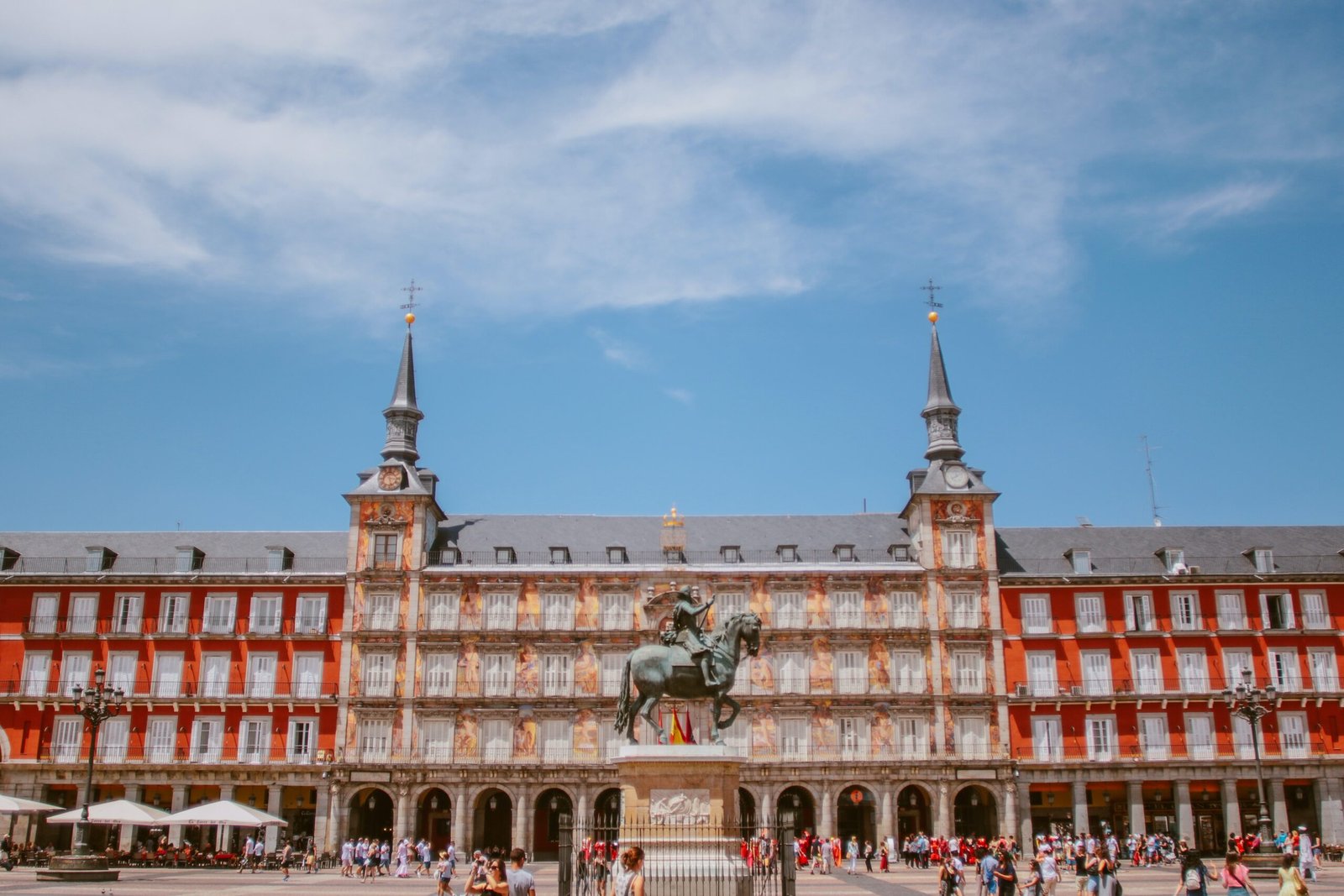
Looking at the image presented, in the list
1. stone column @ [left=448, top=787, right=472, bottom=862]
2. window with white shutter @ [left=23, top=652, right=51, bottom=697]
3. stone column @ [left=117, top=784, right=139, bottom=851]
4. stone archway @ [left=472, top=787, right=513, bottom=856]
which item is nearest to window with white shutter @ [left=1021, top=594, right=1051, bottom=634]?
stone archway @ [left=472, top=787, right=513, bottom=856]

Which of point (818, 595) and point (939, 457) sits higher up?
point (939, 457)

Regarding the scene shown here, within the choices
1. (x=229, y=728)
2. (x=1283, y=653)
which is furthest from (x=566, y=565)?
(x=1283, y=653)

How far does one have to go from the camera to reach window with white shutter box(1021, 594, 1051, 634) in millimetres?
59406

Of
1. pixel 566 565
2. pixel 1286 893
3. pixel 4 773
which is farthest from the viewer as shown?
pixel 566 565

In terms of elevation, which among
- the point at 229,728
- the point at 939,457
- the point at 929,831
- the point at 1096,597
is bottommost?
the point at 929,831

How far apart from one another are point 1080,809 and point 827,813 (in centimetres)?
1182

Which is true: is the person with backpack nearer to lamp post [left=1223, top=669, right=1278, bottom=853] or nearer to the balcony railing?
lamp post [left=1223, top=669, right=1278, bottom=853]

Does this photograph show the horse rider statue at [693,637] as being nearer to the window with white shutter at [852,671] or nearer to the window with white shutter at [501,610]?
the window with white shutter at [852,671]

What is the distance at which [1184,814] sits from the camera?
184 feet

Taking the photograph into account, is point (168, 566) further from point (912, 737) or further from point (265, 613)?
point (912, 737)

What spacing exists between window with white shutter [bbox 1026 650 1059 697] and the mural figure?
69.2 ft

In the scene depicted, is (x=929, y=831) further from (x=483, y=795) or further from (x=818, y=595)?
(x=483, y=795)

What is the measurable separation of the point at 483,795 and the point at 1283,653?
130ft

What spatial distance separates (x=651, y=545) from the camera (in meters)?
63.7
